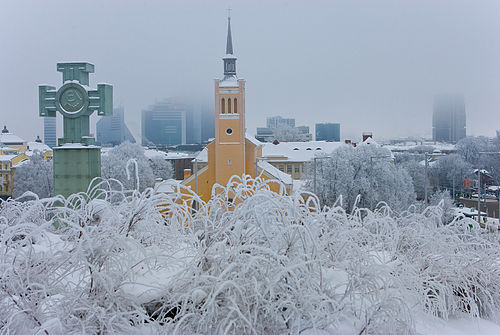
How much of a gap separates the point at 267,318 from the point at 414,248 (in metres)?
1.43

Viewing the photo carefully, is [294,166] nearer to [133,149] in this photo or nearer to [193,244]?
[133,149]

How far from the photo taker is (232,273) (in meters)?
2.55

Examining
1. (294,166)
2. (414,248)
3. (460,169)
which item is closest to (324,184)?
(460,169)

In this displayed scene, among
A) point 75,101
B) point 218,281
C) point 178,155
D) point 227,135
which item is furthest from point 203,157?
point 218,281

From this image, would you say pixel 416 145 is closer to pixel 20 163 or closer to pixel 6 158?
pixel 20 163

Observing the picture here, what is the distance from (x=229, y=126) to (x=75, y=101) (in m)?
18.0

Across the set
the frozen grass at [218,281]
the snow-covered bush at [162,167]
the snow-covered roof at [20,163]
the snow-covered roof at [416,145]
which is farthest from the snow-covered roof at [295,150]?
the frozen grass at [218,281]

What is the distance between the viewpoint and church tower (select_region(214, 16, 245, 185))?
24516 millimetres

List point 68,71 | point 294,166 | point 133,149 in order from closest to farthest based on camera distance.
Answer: point 68,71
point 133,149
point 294,166

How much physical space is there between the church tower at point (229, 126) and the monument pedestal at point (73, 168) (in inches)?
697

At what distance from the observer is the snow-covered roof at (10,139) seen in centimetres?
2824

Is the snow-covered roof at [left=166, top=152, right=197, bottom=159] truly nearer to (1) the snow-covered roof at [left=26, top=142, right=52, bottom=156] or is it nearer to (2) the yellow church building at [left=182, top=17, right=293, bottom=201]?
(2) the yellow church building at [left=182, top=17, right=293, bottom=201]

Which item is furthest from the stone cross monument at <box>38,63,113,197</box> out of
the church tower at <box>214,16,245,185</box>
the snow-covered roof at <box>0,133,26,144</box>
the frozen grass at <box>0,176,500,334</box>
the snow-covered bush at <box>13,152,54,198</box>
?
the snow-covered roof at <box>0,133,26,144</box>

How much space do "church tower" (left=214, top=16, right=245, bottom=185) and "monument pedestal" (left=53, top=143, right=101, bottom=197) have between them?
17.7 metres
